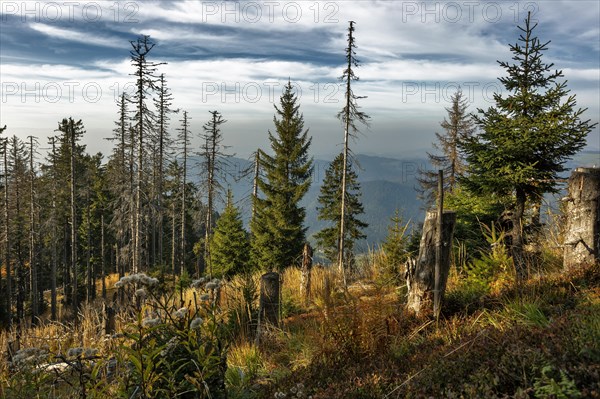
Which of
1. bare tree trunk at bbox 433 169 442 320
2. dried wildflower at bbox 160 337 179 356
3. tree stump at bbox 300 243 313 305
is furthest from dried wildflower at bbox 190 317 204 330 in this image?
tree stump at bbox 300 243 313 305

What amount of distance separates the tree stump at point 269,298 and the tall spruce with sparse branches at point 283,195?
1911cm

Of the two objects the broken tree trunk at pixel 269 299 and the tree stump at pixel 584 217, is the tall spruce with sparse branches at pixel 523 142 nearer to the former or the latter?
the tree stump at pixel 584 217

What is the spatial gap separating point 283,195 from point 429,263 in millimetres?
21734

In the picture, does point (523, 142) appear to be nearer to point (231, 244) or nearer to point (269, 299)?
point (269, 299)

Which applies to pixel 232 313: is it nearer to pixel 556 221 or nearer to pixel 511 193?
pixel 511 193

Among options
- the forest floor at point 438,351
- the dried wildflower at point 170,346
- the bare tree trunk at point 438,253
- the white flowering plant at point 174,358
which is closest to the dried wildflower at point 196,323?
the white flowering plant at point 174,358

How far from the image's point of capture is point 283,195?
2711 centimetres

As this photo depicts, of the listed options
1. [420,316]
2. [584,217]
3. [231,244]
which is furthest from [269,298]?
[231,244]

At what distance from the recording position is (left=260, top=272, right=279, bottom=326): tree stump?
654 cm

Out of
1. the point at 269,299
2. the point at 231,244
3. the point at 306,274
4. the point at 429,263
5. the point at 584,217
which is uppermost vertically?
the point at 584,217

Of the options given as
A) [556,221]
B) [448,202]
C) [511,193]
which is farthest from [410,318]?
[448,202]

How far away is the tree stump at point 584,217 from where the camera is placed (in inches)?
241

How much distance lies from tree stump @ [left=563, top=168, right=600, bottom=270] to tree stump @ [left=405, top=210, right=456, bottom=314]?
241 centimetres

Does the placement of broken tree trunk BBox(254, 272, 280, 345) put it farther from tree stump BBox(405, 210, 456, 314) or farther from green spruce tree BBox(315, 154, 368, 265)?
green spruce tree BBox(315, 154, 368, 265)
